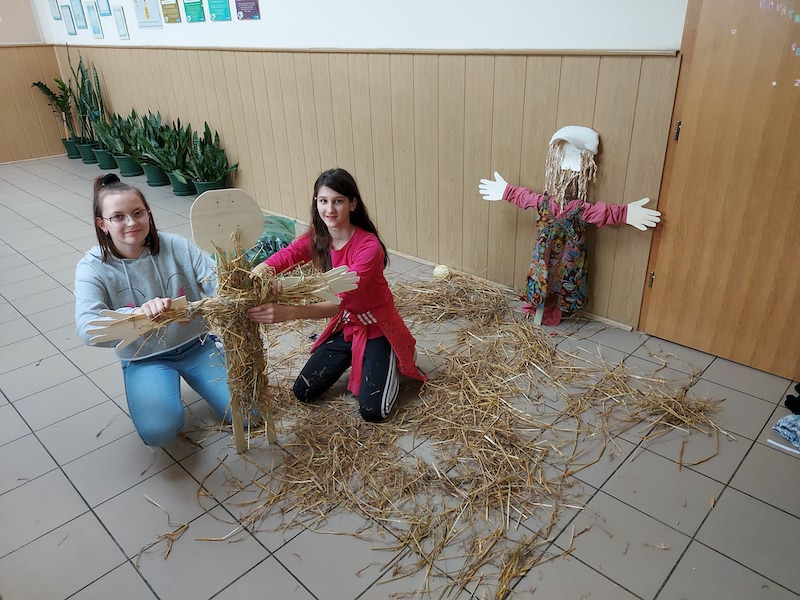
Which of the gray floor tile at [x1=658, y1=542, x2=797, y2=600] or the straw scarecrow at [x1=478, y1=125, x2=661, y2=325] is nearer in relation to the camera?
the gray floor tile at [x1=658, y1=542, x2=797, y2=600]

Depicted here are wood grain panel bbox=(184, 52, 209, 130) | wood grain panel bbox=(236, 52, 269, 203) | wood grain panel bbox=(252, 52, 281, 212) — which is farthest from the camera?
wood grain panel bbox=(184, 52, 209, 130)

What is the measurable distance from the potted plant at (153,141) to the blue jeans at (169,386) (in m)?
3.89

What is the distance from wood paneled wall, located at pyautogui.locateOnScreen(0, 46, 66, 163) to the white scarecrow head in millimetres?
7270

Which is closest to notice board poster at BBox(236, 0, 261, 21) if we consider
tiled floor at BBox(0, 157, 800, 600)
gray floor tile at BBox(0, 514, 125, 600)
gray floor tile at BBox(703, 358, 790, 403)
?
tiled floor at BBox(0, 157, 800, 600)

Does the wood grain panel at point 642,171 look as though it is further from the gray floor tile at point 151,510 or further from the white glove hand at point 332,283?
the gray floor tile at point 151,510

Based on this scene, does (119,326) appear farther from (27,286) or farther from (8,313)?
(27,286)

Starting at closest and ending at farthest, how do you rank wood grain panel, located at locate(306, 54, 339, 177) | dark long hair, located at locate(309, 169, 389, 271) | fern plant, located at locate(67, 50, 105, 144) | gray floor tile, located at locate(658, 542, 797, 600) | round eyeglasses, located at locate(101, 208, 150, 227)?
1. gray floor tile, located at locate(658, 542, 797, 600)
2. round eyeglasses, located at locate(101, 208, 150, 227)
3. dark long hair, located at locate(309, 169, 389, 271)
4. wood grain panel, located at locate(306, 54, 339, 177)
5. fern plant, located at locate(67, 50, 105, 144)

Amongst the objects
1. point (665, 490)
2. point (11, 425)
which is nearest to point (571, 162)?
point (665, 490)

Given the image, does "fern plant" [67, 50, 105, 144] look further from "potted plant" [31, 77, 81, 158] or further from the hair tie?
the hair tie

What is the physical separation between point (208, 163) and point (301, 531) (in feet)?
13.3

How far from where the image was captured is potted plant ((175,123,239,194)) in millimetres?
5102

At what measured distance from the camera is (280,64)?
14.0ft

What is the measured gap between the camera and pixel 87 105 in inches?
273

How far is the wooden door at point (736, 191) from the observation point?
2215mm
